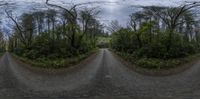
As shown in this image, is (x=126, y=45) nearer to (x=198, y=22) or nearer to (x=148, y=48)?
(x=148, y=48)

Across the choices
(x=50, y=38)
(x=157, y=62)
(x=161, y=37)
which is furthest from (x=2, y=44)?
(x=157, y=62)

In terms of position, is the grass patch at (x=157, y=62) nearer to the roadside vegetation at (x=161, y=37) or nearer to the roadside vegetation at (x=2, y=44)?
the roadside vegetation at (x=161, y=37)

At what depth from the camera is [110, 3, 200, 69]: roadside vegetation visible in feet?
73.7

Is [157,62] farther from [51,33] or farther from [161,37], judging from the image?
[51,33]

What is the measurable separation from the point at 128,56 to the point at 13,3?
28.0ft

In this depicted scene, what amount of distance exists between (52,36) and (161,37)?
822 cm

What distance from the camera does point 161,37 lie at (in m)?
25.4

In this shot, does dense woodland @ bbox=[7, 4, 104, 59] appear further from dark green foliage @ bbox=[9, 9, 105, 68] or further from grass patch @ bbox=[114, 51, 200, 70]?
grass patch @ bbox=[114, 51, 200, 70]

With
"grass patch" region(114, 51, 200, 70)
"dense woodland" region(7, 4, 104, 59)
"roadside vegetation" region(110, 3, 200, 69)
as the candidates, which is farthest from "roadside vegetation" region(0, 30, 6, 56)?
"grass patch" region(114, 51, 200, 70)

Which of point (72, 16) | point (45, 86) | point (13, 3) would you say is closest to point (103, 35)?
point (72, 16)

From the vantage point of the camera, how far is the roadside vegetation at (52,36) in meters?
23.5

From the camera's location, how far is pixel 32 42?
2544 cm

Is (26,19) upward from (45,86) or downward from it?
upward

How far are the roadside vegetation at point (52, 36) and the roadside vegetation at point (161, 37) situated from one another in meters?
4.01
